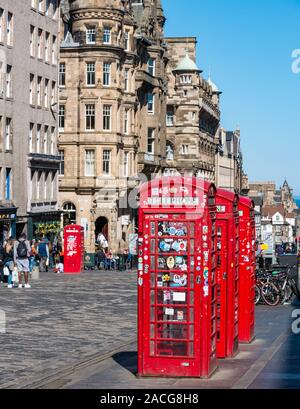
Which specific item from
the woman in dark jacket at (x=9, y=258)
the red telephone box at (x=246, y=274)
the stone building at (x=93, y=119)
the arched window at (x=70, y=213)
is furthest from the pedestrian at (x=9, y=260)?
the arched window at (x=70, y=213)

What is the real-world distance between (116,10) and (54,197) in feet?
46.7

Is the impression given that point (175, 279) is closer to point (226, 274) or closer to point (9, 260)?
point (226, 274)

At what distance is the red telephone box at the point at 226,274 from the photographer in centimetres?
1672

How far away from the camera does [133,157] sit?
74500mm

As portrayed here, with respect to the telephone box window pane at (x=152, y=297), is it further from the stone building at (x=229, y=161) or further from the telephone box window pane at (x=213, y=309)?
the stone building at (x=229, y=161)

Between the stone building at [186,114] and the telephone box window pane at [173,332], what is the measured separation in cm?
8192

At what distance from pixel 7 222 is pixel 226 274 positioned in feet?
125

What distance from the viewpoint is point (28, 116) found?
58562mm

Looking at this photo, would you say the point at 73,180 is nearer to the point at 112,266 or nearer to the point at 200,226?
the point at 112,266

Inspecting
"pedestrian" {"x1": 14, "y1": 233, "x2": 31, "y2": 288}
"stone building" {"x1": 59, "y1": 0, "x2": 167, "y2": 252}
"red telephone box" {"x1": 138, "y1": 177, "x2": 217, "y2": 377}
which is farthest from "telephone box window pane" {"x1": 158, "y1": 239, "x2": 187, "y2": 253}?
"stone building" {"x1": 59, "y1": 0, "x2": 167, "y2": 252}

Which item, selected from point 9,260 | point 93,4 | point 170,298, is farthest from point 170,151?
point 170,298

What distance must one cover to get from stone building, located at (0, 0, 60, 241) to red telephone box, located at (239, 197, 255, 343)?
111 feet

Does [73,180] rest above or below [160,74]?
below
